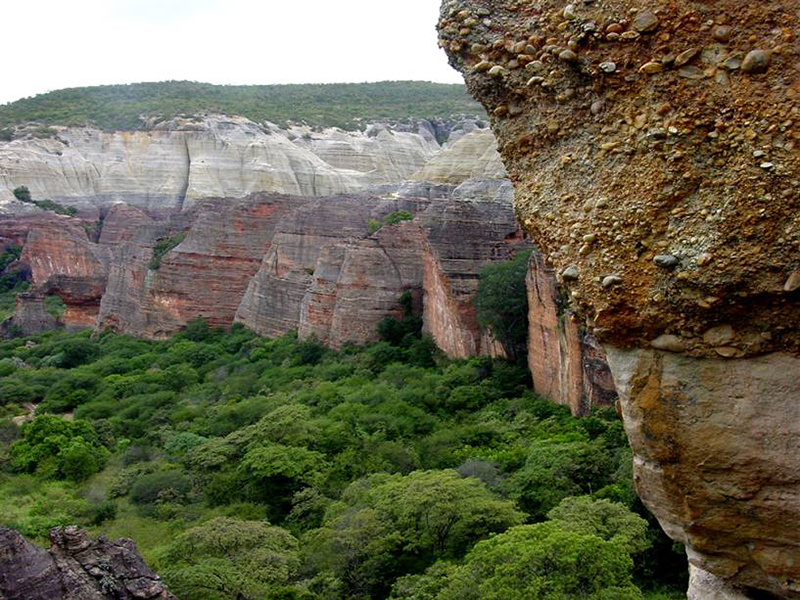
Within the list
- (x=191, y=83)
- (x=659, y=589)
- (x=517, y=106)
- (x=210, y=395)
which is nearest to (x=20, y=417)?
(x=210, y=395)

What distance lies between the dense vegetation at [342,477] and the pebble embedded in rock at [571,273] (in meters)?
5.71

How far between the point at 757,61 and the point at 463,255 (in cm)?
1765

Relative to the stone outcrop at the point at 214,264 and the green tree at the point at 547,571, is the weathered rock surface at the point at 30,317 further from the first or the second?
the green tree at the point at 547,571

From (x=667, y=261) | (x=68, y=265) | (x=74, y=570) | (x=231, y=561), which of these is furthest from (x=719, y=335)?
→ (x=68, y=265)

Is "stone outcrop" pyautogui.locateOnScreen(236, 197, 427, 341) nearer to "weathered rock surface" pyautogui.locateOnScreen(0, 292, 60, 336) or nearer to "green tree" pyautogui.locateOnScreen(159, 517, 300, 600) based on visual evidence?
"weathered rock surface" pyautogui.locateOnScreen(0, 292, 60, 336)

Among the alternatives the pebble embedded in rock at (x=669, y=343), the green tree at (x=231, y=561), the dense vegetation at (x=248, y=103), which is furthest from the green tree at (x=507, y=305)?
the dense vegetation at (x=248, y=103)

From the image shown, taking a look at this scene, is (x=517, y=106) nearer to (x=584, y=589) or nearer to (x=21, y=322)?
(x=584, y=589)

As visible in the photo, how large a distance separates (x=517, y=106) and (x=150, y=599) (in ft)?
24.1

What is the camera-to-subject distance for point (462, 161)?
34.5 m

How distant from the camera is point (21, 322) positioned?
34.7 metres

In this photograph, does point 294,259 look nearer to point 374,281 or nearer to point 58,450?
point 374,281

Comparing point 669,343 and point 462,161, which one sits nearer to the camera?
point 669,343

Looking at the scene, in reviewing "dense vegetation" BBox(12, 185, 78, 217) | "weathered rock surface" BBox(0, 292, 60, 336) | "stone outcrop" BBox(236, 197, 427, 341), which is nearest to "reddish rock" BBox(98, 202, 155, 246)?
"dense vegetation" BBox(12, 185, 78, 217)

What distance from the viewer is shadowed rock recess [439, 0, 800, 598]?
3291 millimetres
